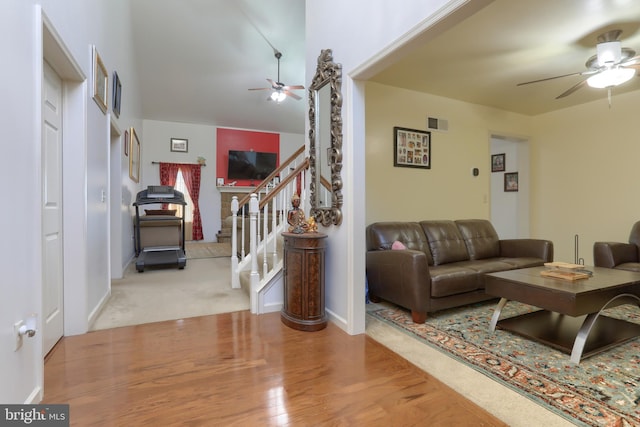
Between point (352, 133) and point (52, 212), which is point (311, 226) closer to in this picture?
point (352, 133)

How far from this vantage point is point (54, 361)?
2.06 metres

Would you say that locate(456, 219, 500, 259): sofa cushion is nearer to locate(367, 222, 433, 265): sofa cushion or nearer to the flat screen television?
locate(367, 222, 433, 265): sofa cushion

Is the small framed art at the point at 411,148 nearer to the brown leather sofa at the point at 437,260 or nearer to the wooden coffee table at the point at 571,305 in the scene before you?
the brown leather sofa at the point at 437,260

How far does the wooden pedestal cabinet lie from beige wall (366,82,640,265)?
4.83 feet

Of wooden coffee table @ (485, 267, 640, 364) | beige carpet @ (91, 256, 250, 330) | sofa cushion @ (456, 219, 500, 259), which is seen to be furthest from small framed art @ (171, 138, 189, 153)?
wooden coffee table @ (485, 267, 640, 364)

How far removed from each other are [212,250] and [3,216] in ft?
18.1

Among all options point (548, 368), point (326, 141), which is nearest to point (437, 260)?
point (548, 368)

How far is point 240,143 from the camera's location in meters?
8.59

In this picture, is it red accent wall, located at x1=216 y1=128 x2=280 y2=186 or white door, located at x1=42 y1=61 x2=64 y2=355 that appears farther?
red accent wall, located at x1=216 y1=128 x2=280 y2=186

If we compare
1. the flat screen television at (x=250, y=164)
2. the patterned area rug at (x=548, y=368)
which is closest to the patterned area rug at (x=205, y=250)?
the flat screen television at (x=250, y=164)

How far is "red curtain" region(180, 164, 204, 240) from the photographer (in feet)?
26.2

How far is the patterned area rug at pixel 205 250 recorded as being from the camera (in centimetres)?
616

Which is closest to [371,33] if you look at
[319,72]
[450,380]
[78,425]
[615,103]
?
[319,72]

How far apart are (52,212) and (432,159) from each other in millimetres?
4136
